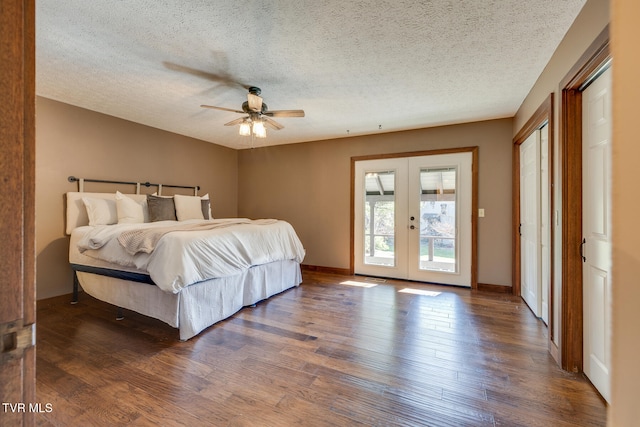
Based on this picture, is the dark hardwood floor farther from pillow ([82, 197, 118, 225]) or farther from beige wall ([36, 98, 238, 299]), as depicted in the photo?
pillow ([82, 197, 118, 225])

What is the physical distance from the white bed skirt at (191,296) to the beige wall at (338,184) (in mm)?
1661

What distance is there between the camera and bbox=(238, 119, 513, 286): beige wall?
3.67 metres

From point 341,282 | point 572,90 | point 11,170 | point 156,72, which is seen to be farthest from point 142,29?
point 341,282

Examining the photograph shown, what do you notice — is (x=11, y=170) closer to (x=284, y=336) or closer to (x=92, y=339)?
(x=284, y=336)

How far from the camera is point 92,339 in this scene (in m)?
2.33

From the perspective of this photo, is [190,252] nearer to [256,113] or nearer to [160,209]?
[256,113]

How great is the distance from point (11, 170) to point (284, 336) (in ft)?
7.55

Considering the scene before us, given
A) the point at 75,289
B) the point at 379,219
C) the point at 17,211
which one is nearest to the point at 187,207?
the point at 75,289

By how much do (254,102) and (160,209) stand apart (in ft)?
6.98

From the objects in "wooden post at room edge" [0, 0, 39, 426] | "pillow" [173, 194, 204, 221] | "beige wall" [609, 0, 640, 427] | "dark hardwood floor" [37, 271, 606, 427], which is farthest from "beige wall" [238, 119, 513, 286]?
"wooden post at room edge" [0, 0, 39, 426]

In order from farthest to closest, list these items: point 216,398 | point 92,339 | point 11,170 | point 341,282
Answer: point 341,282
point 92,339
point 216,398
point 11,170

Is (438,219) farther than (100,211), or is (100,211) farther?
(438,219)

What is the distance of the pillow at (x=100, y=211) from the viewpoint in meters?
3.24

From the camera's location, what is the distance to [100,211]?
329 centimetres
